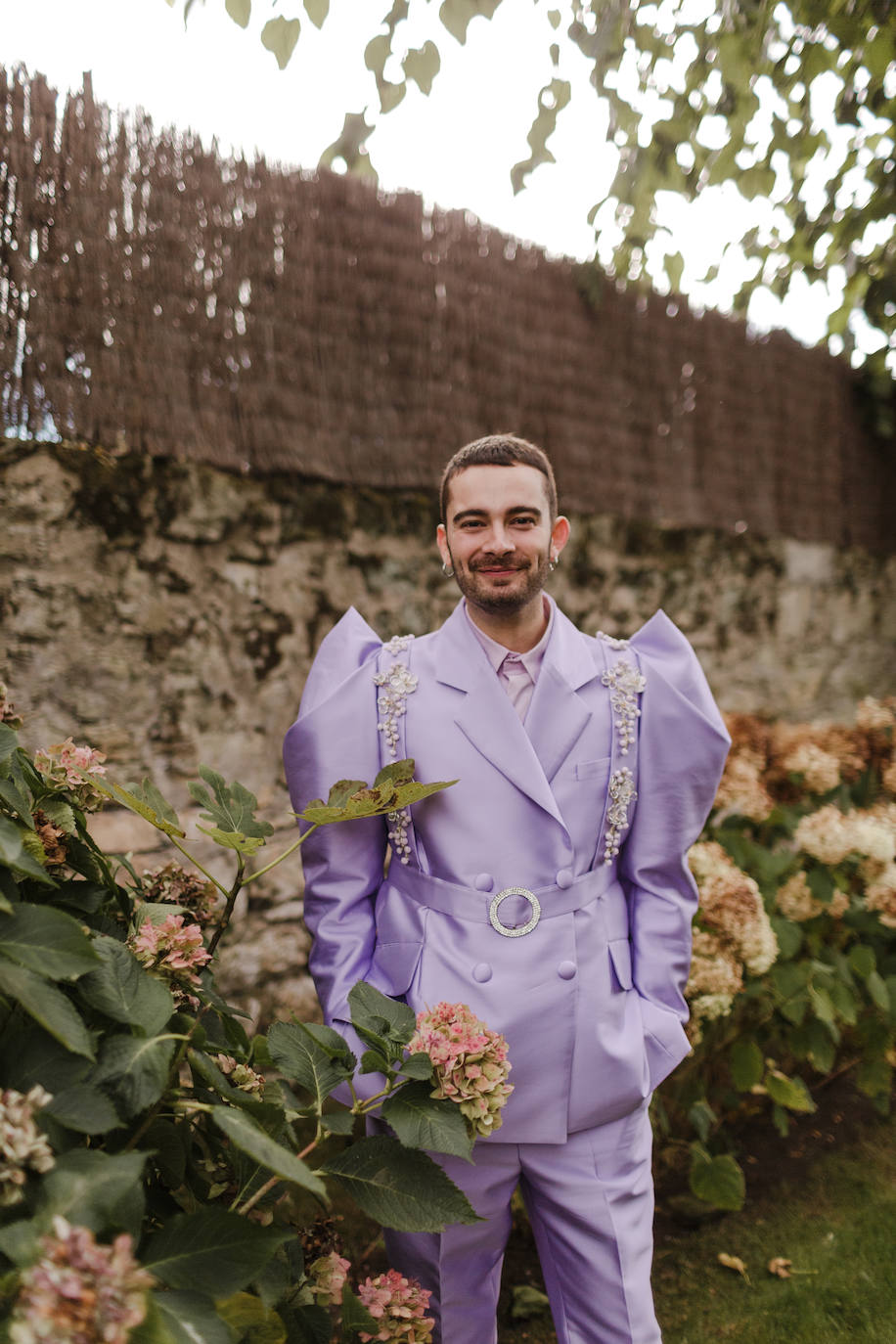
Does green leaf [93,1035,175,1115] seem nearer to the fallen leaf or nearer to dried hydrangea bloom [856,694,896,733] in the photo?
the fallen leaf

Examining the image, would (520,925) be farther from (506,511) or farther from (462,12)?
(462,12)

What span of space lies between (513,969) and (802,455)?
464 centimetres

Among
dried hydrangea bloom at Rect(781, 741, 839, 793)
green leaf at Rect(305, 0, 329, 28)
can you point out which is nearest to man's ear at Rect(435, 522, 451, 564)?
green leaf at Rect(305, 0, 329, 28)

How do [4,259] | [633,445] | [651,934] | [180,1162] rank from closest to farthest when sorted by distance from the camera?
[180,1162]
[651,934]
[4,259]
[633,445]

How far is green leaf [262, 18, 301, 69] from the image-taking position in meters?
2.24

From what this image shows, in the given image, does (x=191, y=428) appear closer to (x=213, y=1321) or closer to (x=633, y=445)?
(x=633, y=445)

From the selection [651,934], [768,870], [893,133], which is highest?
[893,133]

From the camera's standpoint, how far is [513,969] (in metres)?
1.66

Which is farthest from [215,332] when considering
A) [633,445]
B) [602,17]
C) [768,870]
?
[768,870]

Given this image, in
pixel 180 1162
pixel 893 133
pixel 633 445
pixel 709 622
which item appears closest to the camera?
pixel 180 1162

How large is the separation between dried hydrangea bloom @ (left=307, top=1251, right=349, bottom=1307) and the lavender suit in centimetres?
46

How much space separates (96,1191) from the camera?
800mm

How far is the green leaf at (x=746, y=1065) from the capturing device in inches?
106

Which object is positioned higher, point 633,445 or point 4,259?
point 4,259
